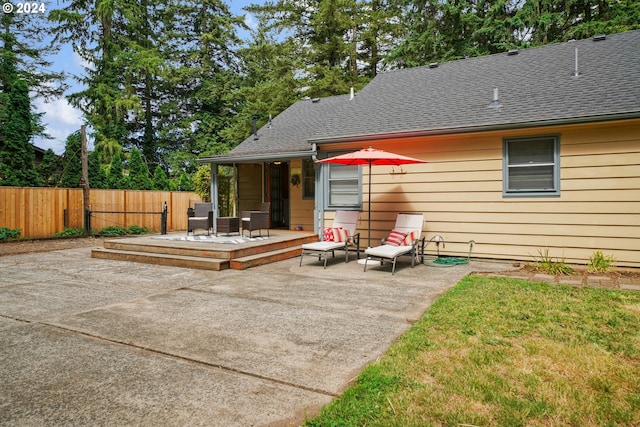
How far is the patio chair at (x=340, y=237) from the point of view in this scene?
738cm

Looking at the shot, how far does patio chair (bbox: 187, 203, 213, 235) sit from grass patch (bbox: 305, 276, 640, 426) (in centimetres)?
740

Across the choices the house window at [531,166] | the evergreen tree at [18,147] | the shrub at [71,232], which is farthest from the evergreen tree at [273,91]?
the house window at [531,166]

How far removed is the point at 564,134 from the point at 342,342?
596cm

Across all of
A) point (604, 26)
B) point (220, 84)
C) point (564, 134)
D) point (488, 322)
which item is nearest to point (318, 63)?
point (220, 84)

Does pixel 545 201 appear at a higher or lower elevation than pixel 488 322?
higher

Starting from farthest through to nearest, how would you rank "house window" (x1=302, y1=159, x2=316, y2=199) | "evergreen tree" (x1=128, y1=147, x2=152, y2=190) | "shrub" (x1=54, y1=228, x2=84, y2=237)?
"evergreen tree" (x1=128, y1=147, x2=152, y2=190) < "shrub" (x1=54, y1=228, x2=84, y2=237) < "house window" (x1=302, y1=159, x2=316, y2=199)

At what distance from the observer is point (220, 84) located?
2584 cm

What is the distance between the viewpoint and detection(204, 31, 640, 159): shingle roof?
271 inches

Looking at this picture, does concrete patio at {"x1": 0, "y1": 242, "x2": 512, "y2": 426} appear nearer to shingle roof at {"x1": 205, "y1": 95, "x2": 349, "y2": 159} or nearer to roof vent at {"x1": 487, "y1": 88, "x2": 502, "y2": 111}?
roof vent at {"x1": 487, "y1": 88, "x2": 502, "y2": 111}

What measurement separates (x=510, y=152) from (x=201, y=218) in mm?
7557

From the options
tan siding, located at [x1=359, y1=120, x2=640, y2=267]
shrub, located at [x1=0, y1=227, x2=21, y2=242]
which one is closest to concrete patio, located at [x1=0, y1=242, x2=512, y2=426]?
tan siding, located at [x1=359, y1=120, x2=640, y2=267]

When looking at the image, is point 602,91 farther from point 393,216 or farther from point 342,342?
point 342,342

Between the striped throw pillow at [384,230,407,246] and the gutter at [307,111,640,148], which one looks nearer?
the gutter at [307,111,640,148]

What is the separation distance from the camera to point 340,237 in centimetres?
791
